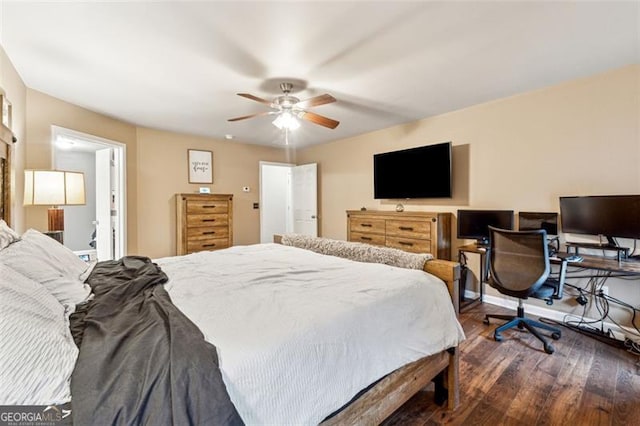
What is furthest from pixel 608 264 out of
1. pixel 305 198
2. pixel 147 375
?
pixel 305 198

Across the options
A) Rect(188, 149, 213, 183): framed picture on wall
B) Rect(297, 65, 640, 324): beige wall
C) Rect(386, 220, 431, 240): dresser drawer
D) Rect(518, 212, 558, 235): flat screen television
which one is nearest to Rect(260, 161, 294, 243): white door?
Rect(188, 149, 213, 183): framed picture on wall

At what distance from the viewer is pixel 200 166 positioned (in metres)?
4.95

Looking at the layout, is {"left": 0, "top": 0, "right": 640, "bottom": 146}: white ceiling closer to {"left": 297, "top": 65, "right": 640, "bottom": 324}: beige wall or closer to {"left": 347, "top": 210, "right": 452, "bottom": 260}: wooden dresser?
{"left": 297, "top": 65, "right": 640, "bottom": 324}: beige wall

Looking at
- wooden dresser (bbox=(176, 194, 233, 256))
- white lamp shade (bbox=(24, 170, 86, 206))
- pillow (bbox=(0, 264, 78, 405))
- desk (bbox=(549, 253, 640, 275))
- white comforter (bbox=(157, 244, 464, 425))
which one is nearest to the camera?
pillow (bbox=(0, 264, 78, 405))

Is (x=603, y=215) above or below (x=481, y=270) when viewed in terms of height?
above

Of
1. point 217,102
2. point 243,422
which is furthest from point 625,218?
point 217,102

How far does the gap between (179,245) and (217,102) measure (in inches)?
91.3

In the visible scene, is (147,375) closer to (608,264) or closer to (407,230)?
(608,264)

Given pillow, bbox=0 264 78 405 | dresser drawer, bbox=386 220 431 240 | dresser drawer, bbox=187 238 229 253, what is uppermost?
dresser drawer, bbox=386 220 431 240

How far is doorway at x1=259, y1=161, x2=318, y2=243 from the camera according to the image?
18.5 ft

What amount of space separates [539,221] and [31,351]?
3757 millimetres

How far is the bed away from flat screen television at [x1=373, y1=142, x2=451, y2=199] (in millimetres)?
2230

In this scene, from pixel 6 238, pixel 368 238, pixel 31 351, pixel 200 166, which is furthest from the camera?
pixel 200 166

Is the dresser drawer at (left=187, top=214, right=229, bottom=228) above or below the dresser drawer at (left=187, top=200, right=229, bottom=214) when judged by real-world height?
below
